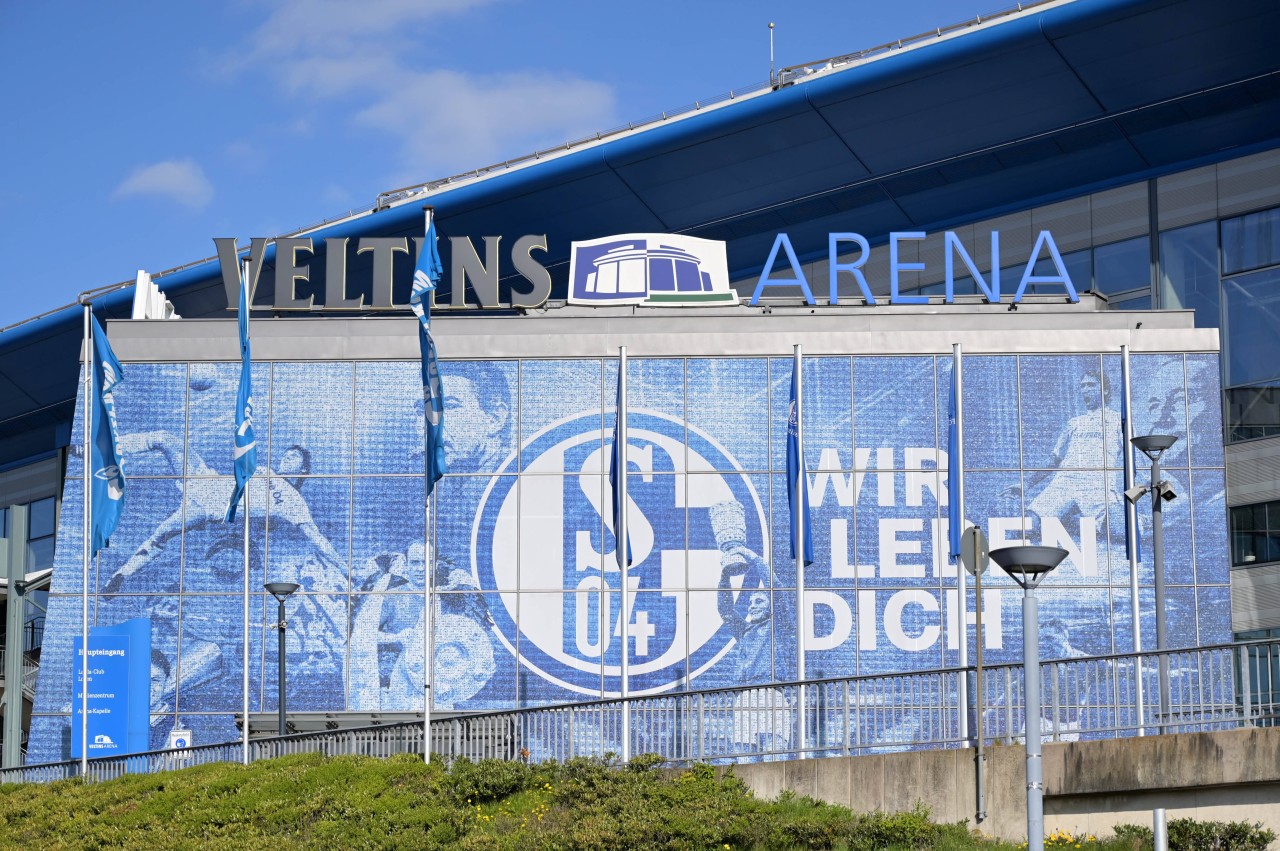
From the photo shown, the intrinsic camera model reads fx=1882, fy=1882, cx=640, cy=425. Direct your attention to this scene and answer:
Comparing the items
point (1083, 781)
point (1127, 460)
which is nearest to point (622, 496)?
point (1127, 460)

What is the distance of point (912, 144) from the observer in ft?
188

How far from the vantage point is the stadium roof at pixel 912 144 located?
176ft

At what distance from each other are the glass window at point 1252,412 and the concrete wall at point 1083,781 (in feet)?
97.0

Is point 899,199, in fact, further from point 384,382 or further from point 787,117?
point 384,382

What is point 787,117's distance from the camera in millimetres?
57125

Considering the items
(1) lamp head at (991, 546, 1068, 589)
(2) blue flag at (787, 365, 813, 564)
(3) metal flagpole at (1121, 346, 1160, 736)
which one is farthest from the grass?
(3) metal flagpole at (1121, 346, 1160, 736)


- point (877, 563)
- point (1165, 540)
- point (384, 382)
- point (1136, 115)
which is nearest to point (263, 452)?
point (384, 382)

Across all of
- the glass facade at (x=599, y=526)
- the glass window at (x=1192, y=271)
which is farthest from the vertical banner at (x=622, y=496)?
the glass window at (x=1192, y=271)

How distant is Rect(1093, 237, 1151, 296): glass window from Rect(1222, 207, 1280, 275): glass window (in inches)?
90.0

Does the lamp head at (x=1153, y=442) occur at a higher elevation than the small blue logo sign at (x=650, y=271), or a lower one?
lower

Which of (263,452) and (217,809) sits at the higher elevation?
(263,452)

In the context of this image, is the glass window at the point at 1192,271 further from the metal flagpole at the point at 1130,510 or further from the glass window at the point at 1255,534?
the metal flagpole at the point at 1130,510

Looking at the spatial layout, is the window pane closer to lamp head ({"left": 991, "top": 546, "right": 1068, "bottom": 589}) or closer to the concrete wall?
the concrete wall

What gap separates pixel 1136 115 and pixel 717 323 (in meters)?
16.2
